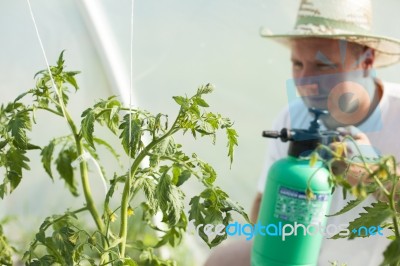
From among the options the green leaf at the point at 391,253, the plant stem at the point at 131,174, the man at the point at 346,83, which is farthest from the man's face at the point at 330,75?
the green leaf at the point at 391,253

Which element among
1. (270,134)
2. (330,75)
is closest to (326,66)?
(330,75)

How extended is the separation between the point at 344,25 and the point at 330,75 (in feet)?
0.34

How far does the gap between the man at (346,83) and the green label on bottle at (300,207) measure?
92 millimetres

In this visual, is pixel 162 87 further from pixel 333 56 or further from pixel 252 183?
pixel 333 56

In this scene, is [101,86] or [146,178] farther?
[101,86]

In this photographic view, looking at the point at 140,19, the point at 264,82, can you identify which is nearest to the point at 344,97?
the point at 264,82

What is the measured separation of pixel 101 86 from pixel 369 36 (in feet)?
2.39

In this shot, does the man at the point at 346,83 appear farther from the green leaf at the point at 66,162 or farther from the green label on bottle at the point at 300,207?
the green leaf at the point at 66,162

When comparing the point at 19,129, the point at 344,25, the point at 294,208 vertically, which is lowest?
the point at 294,208

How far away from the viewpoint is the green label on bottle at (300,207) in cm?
78

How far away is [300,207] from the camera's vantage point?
783 millimetres

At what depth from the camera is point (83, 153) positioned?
835mm

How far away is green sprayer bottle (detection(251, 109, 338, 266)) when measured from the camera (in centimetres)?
79

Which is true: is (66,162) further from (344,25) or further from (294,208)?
(344,25)
